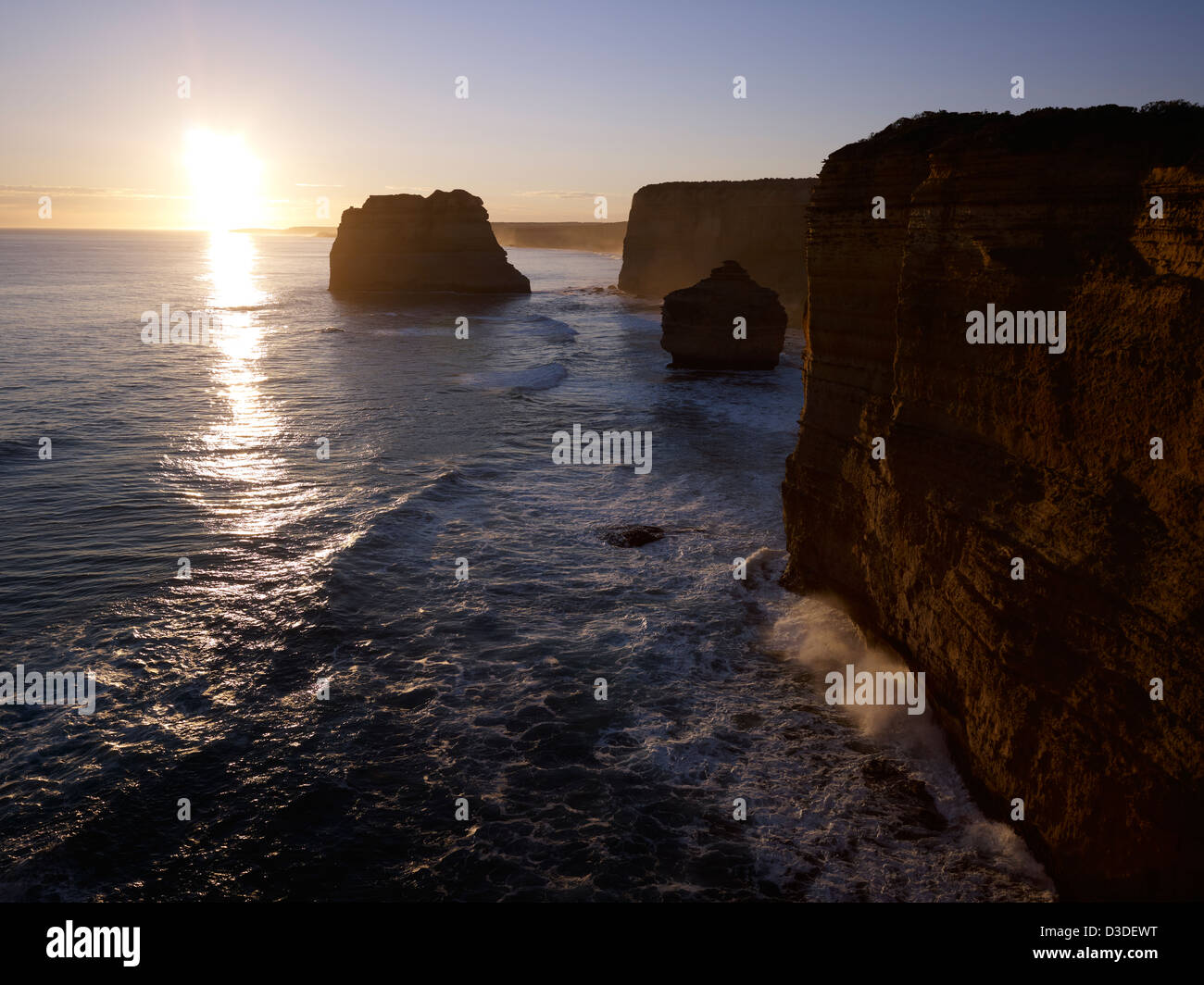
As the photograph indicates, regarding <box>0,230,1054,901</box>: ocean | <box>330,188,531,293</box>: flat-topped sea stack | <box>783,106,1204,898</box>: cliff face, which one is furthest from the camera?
<box>330,188,531,293</box>: flat-topped sea stack

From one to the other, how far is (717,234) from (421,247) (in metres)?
33.3

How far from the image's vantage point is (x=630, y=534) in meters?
17.5

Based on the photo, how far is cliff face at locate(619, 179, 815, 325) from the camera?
7475 centimetres

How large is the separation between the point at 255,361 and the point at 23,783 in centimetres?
3891

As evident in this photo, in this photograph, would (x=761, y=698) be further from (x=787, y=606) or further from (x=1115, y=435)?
(x=1115, y=435)

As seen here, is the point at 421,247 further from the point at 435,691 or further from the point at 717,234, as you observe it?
the point at 435,691

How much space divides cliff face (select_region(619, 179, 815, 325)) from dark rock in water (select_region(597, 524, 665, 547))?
51.0 m

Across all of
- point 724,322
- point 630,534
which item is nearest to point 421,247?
point 724,322

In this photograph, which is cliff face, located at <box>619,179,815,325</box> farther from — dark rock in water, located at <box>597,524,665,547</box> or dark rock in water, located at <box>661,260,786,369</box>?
dark rock in water, located at <box>597,524,665,547</box>

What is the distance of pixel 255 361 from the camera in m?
44.6

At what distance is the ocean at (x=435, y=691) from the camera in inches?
316

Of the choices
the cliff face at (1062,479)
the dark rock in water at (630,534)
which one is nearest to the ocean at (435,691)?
the dark rock in water at (630,534)

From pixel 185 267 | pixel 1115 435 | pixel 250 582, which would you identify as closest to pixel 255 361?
pixel 250 582

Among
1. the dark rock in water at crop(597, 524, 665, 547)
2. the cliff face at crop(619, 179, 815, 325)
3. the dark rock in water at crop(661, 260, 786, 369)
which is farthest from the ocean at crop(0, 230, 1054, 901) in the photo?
the cliff face at crop(619, 179, 815, 325)
